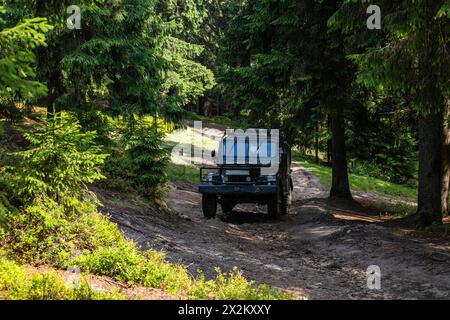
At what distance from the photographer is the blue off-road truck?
43.7 feet

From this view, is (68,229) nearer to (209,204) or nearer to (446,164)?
(209,204)

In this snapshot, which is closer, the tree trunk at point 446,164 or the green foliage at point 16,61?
the green foliage at point 16,61

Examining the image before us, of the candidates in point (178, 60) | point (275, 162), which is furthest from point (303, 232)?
point (178, 60)

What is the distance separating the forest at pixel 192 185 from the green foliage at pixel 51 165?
0.09 ft

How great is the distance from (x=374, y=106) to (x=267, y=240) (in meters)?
8.48

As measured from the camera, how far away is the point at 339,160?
57.9ft

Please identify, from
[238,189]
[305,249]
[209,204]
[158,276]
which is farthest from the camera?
[209,204]

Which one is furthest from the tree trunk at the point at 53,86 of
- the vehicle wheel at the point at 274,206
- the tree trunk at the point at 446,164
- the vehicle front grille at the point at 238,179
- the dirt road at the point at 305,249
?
the tree trunk at the point at 446,164

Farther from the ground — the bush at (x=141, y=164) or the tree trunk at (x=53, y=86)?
the tree trunk at (x=53, y=86)

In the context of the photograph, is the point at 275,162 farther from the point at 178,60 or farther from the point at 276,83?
the point at 178,60

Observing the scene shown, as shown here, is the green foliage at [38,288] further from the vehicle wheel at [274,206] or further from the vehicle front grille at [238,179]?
the vehicle wheel at [274,206]

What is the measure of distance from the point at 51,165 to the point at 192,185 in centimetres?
1617

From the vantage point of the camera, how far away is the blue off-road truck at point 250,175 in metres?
13.3

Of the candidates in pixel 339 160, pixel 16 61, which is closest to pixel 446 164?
pixel 339 160
